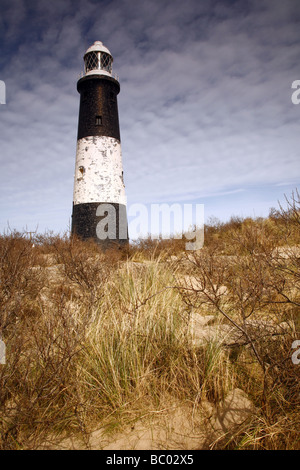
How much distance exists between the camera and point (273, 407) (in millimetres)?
2129

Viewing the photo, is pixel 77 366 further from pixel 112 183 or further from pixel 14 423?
pixel 112 183

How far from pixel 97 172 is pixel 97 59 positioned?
260 inches

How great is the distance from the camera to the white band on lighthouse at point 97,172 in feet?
42.0

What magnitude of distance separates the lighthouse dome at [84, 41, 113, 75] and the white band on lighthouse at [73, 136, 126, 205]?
426cm

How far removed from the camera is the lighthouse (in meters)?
12.7

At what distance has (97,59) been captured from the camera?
14.3 meters

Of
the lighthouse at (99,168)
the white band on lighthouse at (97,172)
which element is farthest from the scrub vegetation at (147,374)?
the white band on lighthouse at (97,172)

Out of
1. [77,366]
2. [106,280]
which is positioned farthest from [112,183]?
[77,366]

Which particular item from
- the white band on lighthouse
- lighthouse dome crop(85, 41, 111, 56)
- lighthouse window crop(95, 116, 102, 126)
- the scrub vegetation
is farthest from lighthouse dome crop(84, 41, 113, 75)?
the scrub vegetation

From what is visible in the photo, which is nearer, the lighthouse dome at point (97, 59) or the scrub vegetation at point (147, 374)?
the scrub vegetation at point (147, 374)

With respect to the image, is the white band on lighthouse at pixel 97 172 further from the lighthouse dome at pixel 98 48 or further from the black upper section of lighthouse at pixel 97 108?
the lighthouse dome at pixel 98 48

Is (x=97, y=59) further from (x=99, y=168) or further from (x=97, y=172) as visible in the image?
(x=97, y=172)

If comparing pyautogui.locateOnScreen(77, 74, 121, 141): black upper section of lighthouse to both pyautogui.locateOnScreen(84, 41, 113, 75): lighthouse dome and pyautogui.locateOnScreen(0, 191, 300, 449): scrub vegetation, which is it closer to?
pyautogui.locateOnScreen(84, 41, 113, 75): lighthouse dome

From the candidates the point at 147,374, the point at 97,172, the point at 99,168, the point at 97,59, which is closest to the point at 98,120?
the point at 99,168
